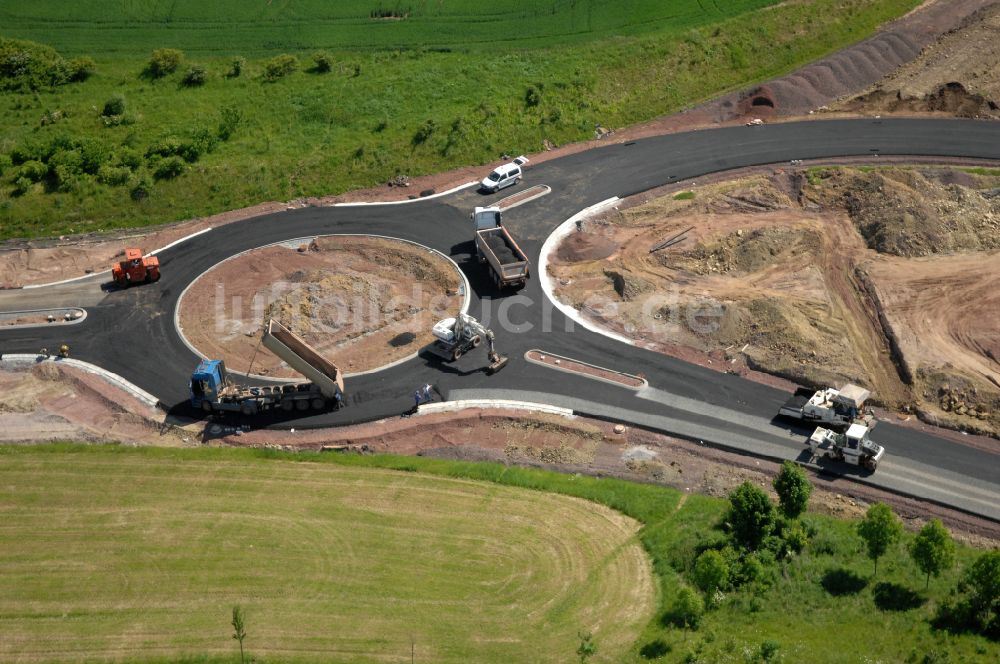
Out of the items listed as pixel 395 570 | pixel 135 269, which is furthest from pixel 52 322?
pixel 395 570

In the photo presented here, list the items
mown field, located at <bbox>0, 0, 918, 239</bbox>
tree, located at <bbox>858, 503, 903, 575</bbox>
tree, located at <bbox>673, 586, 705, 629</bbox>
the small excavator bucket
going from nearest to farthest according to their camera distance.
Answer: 1. tree, located at <bbox>673, 586, 705, 629</bbox>
2. tree, located at <bbox>858, 503, 903, 575</bbox>
3. the small excavator bucket
4. mown field, located at <bbox>0, 0, 918, 239</bbox>

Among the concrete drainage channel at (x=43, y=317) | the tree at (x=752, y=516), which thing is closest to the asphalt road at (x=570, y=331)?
the concrete drainage channel at (x=43, y=317)

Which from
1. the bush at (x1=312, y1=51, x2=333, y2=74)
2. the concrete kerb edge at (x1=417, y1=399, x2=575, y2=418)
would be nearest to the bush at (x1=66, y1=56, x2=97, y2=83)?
the bush at (x1=312, y1=51, x2=333, y2=74)

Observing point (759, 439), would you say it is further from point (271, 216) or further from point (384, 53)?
point (384, 53)

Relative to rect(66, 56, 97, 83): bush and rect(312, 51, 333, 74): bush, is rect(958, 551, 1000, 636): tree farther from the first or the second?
rect(66, 56, 97, 83): bush

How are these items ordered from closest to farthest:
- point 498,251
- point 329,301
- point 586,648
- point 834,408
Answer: point 586,648
point 834,408
point 329,301
point 498,251

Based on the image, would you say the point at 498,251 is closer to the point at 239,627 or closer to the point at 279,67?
the point at 239,627
